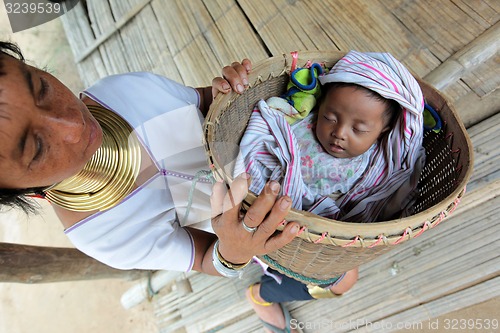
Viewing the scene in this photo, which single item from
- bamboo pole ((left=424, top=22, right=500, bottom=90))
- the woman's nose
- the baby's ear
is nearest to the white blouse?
the woman's nose

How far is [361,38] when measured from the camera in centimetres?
152

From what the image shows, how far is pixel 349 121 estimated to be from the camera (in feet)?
3.62

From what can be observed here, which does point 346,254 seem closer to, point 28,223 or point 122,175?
point 122,175

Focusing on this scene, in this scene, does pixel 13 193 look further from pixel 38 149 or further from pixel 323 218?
pixel 323 218

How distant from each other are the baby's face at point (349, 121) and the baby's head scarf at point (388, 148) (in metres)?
0.04

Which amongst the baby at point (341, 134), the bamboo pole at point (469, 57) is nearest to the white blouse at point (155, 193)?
the baby at point (341, 134)

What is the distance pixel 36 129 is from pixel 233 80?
1.45ft

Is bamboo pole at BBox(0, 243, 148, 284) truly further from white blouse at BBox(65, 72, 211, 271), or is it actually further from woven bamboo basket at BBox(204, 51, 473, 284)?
woven bamboo basket at BBox(204, 51, 473, 284)

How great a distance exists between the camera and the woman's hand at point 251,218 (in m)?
0.66

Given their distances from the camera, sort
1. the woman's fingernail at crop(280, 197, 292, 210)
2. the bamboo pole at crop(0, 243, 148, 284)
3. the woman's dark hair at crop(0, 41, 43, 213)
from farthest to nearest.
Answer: the bamboo pole at crop(0, 243, 148, 284)
the woman's dark hair at crop(0, 41, 43, 213)
the woman's fingernail at crop(280, 197, 292, 210)

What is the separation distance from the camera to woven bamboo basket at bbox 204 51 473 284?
0.69m

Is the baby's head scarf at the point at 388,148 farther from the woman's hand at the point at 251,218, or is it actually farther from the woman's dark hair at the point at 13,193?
the woman's dark hair at the point at 13,193

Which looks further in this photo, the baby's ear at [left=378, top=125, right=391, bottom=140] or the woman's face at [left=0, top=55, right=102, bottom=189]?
the baby's ear at [left=378, top=125, right=391, bottom=140]

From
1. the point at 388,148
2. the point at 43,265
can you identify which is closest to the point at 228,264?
the point at 388,148
